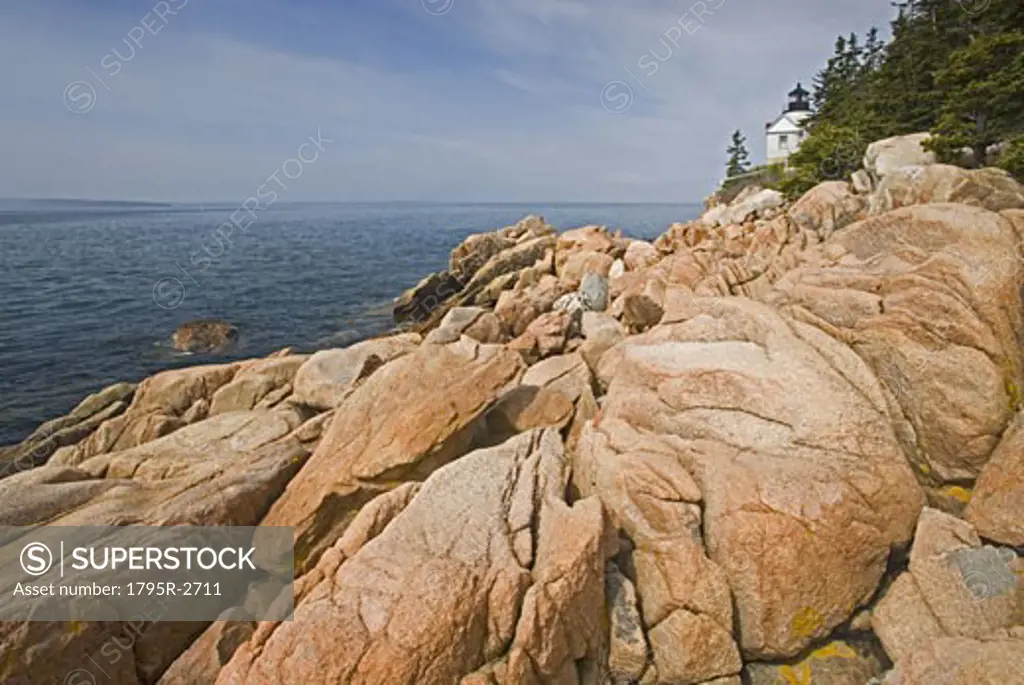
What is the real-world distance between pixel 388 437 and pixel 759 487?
311 inches

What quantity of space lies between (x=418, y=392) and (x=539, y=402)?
3603mm

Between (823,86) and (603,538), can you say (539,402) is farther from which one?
(823,86)

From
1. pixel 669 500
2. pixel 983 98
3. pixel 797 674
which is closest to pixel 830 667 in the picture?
pixel 797 674

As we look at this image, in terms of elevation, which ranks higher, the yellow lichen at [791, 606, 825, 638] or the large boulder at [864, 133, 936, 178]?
the large boulder at [864, 133, 936, 178]

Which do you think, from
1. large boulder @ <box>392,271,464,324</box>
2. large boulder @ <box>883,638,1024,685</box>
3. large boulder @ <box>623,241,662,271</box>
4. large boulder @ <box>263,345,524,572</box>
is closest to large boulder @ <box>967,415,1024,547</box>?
large boulder @ <box>883,638,1024,685</box>

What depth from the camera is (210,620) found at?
11016mm

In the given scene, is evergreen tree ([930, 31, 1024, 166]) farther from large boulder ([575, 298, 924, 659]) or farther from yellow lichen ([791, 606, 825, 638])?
yellow lichen ([791, 606, 825, 638])

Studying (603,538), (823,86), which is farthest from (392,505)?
(823,86)

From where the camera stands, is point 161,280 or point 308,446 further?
point 161,280

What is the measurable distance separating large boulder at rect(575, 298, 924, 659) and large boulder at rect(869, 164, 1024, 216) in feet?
29.8

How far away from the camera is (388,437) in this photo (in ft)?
42.9

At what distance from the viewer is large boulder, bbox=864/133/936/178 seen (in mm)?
25719

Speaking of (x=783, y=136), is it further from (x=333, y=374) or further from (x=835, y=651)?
(x=835, y=651)

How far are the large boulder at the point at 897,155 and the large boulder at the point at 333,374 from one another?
908 inches
